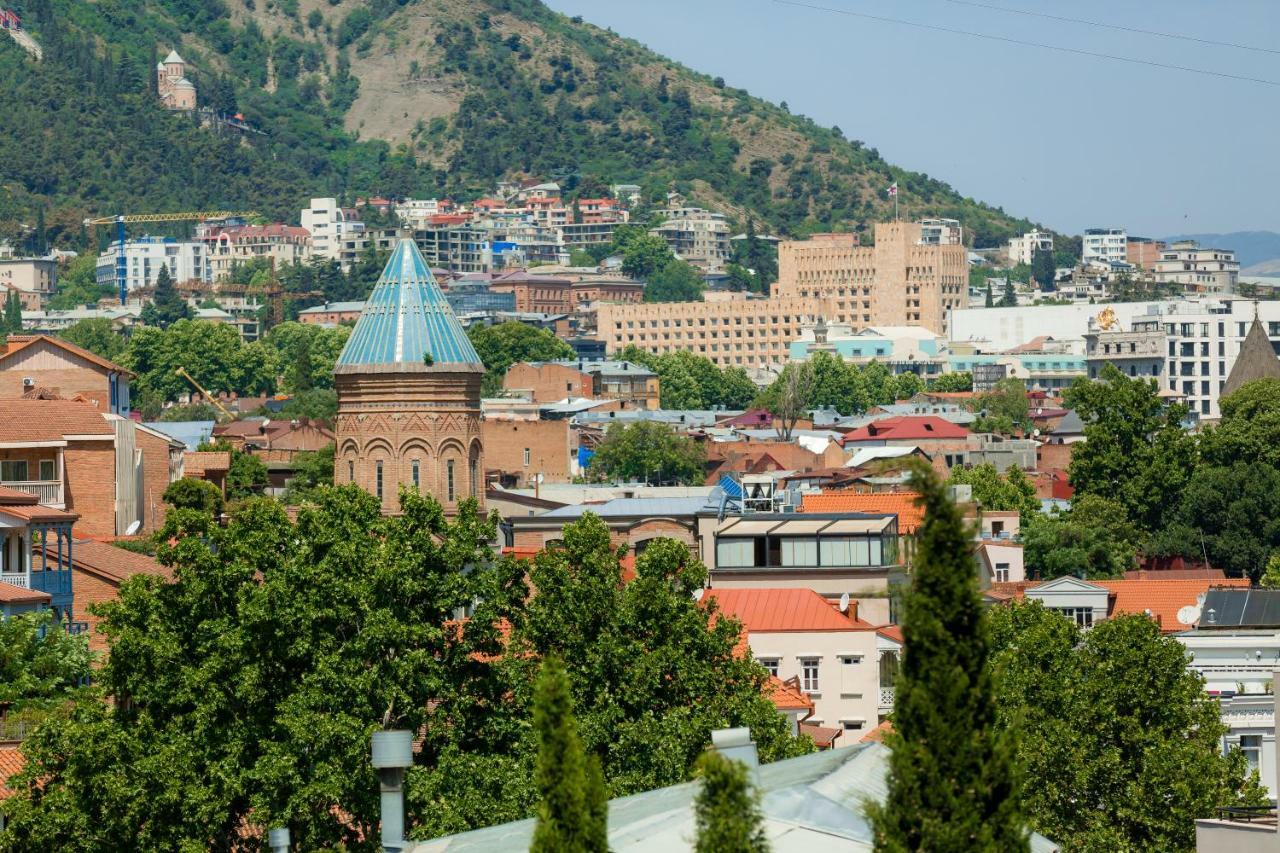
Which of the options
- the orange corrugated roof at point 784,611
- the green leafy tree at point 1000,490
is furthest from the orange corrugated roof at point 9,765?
the green leafy tree at point 1000,490

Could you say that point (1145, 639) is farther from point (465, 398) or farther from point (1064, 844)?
point (465, 398)

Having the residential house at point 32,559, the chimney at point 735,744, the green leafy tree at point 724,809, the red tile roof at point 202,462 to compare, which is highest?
the green leafy tree at point 724,809

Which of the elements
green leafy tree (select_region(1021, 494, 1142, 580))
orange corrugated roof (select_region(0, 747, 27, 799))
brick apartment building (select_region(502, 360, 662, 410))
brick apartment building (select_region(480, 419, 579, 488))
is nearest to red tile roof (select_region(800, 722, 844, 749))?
orange corrugated roof (select_region(0, 747, 27, 799))

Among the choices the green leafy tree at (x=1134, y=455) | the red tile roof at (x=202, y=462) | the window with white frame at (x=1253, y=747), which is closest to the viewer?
the window with white frame at (x=1253, y=747)

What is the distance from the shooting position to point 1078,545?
94125 millimetres

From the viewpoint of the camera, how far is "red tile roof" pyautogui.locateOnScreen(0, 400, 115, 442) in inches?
2136

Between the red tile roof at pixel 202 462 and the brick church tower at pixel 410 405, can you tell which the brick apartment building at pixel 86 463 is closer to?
the brick church tower at pixel 410 405

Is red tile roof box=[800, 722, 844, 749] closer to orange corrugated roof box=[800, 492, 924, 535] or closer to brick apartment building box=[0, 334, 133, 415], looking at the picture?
orange corrugated roof box=[800, 492, 924, 535]

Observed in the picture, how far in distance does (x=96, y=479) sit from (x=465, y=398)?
16835mm

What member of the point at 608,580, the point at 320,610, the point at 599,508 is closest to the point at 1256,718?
the point at 608,580

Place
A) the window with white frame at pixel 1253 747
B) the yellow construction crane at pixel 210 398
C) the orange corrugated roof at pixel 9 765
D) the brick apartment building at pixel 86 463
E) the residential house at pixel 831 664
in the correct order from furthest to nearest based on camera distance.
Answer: the yellow construction crane at pixel 210 398 → the residential house at pixel 831 664 → the brick apartment building at pixel 86 463 → the window with white frame at pixel 1253 747 → the orange corrugated roof at pixel 9 765

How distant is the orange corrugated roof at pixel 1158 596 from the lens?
225ft

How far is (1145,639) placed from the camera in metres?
44.2

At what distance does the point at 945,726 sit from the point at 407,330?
55.9 metres
